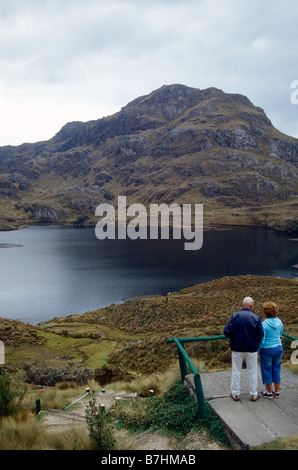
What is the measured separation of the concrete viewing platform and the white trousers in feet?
0.88

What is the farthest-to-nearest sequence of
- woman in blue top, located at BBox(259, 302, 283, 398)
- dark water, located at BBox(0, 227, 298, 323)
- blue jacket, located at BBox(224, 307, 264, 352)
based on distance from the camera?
dark water, located at BBox(0, 227, 298, 323) → woman in blue top, located at BBox(259, 302, 283, 398) → blue jacket, located at BBox(224, 307, 264, 352)

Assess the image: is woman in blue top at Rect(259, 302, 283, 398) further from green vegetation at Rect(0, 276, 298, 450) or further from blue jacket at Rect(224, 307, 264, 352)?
green vegetation at Rect(0, 276, 298, 450)

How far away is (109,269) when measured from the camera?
77.8m

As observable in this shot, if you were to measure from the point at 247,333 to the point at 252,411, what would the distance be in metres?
1.59

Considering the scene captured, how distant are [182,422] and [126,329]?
29988mm

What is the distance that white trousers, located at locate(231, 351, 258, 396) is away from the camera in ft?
23.3

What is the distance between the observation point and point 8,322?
34.7 m

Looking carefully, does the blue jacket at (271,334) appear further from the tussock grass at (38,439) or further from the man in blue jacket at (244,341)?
the tussock grass at (38,439)

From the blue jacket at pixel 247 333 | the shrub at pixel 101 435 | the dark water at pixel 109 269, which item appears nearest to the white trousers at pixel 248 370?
the blue jacket at pixel 247 333

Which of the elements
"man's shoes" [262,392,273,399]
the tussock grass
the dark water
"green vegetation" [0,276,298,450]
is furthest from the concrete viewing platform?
the dark water

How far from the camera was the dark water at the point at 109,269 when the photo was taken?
55.2 metres

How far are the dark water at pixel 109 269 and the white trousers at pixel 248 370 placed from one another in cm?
4417
